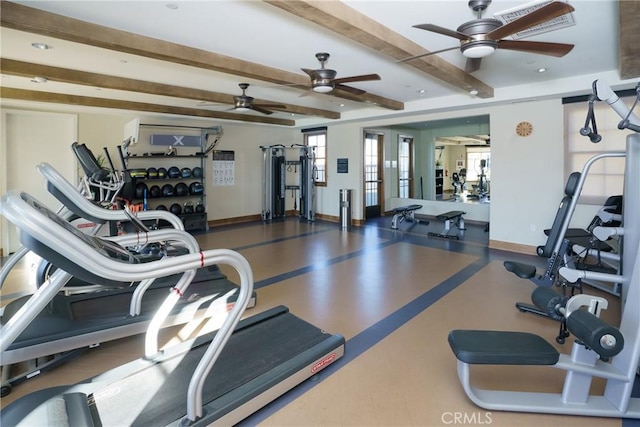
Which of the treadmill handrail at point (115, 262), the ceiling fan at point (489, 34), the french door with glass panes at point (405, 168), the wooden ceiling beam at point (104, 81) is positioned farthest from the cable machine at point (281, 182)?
the treadmill handrail at point (115, 262)

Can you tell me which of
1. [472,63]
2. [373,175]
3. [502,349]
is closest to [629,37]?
[472,63]

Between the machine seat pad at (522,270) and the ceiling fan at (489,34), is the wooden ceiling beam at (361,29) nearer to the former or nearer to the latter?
the ceiling fan at (489,34)

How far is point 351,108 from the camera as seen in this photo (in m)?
7.05

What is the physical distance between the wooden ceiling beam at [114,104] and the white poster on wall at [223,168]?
1092 mm

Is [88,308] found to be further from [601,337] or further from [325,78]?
[601,337]

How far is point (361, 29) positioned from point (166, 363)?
2.93 meters

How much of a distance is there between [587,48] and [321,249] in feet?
14.2

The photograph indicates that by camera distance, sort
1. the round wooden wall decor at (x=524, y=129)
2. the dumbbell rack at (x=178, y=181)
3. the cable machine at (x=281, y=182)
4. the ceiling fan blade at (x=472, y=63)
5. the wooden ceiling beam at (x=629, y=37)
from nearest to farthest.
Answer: the wooden ceiling beam at (x=629, y=37) < the ceiling fan blade at (x=472, y=63) < the round wooden wall decor at (x=524, y=129) < the dumbbell rack at (x=178, y=181) < the cable machine at (x=281, y=182)

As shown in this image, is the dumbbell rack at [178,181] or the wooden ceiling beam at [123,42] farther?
the dumbbell rack at [178,181]

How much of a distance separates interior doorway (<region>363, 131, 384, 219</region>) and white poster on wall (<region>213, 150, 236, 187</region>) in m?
3.50

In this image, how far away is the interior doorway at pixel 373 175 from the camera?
879 centimetres

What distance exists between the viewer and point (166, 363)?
2.12m

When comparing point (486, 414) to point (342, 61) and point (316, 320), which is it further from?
point (342, 61)

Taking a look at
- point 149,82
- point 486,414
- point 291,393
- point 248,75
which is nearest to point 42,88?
point 149,82
